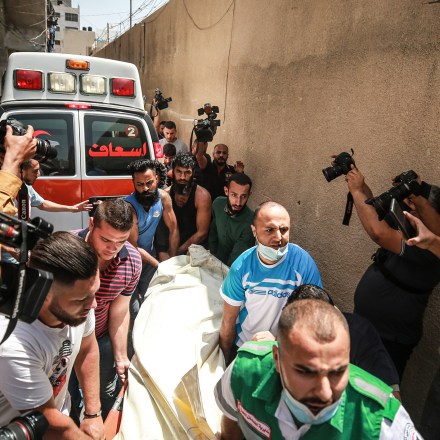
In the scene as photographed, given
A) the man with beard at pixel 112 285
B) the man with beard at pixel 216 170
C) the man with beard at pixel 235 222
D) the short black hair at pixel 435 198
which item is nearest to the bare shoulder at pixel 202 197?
the man with beard at pixel 235 222

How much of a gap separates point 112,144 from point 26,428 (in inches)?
133

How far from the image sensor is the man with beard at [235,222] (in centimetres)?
352

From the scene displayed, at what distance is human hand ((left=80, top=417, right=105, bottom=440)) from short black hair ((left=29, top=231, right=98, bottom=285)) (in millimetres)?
870

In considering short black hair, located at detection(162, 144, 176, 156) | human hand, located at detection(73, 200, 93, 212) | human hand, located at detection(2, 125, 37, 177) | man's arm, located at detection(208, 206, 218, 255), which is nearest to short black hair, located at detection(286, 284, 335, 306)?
human hand, located at detection(2, 125, 37, 177)

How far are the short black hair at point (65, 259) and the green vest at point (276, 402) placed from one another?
0.76m

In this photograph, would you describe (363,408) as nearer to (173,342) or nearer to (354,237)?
(173,342)

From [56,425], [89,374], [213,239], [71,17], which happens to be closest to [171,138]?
[213,239]

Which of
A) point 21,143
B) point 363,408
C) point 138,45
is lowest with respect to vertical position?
point 363,408

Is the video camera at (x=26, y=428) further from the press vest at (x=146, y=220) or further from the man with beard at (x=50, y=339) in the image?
→ the press vest at (x=146, y=220)

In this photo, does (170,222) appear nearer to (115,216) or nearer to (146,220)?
(146,220)

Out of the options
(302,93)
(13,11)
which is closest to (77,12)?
(13,11)

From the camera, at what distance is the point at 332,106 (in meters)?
3.48

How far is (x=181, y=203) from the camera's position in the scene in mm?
4047

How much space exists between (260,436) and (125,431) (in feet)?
2.42
